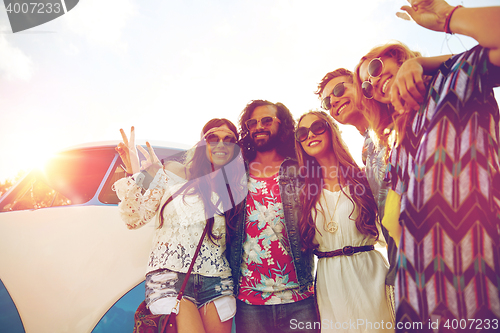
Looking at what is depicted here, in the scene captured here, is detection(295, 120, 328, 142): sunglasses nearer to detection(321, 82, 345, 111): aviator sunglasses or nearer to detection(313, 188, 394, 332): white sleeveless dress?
detection(321, 82, 345, 111): aviator sunglasses

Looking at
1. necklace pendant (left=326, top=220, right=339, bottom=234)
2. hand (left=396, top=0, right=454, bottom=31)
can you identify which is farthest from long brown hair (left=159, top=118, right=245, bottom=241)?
hand (left=396, top=0, right=454, bottom=31)

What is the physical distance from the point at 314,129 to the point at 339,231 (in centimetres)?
80

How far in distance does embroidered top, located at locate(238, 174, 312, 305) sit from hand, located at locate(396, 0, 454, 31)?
1494mm

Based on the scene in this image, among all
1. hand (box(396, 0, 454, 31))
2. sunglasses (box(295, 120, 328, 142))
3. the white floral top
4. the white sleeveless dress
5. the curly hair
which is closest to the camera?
hand (box(396, 0, 454, 31))

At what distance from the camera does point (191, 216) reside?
2023mm

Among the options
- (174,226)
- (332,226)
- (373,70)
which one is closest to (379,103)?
(373,70)

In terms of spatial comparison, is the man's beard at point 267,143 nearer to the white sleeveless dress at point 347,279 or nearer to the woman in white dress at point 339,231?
the woman in white dress at point 339,231

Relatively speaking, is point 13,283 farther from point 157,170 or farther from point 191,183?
point 191,183

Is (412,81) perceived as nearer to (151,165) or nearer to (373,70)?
(373,70)

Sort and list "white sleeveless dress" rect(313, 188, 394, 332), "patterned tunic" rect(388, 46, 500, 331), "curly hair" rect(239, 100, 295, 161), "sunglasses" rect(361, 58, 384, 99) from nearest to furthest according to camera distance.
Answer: "patterned tunic" rect(388, 46, 500, 331), "sunglasses" rect(361, 58, 384, 99), "white sleeveless dress" rect(313, 188, 394, 332), "curly hair" rect(239, 100, 295, 161)

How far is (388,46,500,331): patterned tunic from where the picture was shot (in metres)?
0.86

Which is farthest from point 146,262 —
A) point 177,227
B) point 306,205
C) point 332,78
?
point 332,78

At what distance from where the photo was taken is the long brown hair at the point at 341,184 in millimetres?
1806

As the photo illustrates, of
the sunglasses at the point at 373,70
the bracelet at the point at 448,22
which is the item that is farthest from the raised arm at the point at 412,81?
the sunglasses at the point at 373,70
